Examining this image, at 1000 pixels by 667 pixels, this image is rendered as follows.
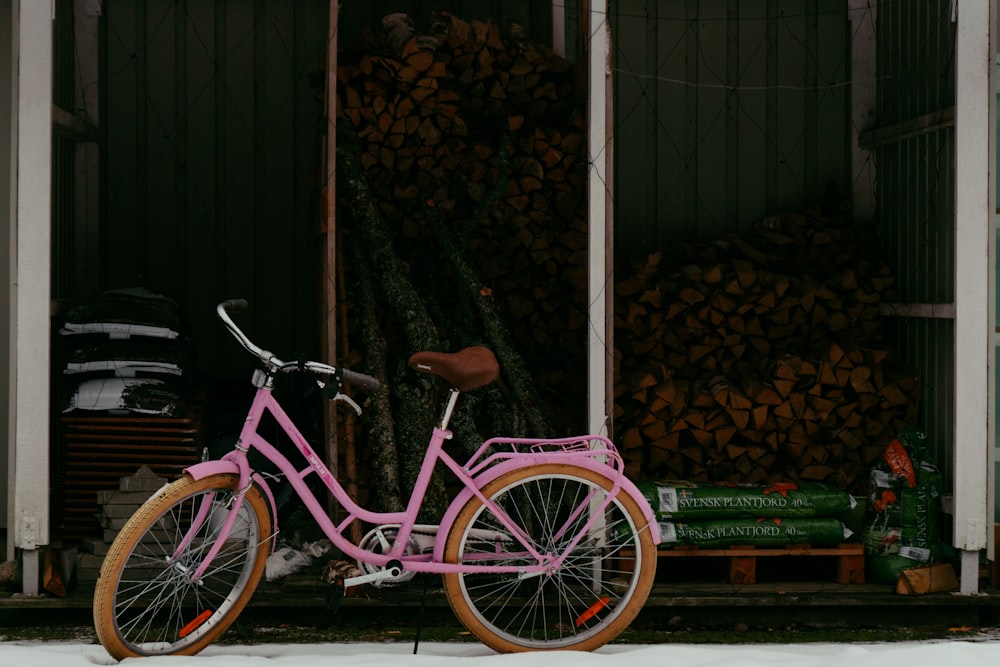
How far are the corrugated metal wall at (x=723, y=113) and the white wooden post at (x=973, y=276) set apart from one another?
151cm

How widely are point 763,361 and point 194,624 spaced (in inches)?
120

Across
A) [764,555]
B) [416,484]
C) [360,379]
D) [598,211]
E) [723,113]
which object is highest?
[723,113]

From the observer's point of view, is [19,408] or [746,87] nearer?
[19,408]

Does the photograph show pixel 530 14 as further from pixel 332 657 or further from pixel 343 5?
pixel 332 657

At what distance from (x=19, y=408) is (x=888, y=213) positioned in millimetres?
4208

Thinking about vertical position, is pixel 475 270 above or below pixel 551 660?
above

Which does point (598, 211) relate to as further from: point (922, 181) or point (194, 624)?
point (194, 624)

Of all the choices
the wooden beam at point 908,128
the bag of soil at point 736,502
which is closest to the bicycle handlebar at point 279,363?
the bag of soil at point 736,502

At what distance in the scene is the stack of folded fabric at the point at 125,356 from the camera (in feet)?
18.1

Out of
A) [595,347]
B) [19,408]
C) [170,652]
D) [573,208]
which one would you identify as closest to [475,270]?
[573,208]

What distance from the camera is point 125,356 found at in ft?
18.4

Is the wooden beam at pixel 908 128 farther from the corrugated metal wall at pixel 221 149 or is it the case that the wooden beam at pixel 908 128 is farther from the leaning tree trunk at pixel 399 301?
the leaning tree trunk at pixel 399 301

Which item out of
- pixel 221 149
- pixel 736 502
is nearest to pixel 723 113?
pixel 736 502

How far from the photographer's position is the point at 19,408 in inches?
197
